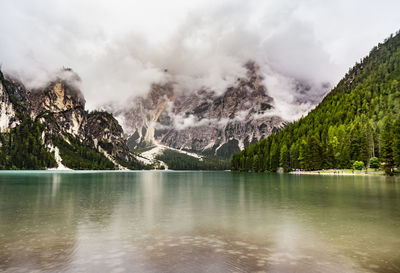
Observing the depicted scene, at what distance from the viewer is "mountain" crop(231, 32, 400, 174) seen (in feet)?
382

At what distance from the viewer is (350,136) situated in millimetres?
141500

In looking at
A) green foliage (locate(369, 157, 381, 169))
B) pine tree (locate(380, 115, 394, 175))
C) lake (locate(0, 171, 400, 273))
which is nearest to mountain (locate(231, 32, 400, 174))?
pine tree (locate(380, 115, 394, 175))

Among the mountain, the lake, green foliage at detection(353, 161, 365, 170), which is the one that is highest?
the mountain

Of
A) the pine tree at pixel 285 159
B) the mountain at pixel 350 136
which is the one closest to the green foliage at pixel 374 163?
the mountain at pixel 350 136

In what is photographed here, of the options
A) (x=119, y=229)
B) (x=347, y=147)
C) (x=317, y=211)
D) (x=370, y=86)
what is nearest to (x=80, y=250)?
(x=119, y=229)

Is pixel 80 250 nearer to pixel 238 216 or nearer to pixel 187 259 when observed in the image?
pixel 187 259

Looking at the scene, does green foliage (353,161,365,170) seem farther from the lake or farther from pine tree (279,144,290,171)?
the lake

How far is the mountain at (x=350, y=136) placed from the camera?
116375 millimetres

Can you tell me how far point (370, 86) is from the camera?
192375mm

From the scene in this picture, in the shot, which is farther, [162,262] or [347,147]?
[347,147]

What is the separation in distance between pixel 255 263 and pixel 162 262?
162 inches

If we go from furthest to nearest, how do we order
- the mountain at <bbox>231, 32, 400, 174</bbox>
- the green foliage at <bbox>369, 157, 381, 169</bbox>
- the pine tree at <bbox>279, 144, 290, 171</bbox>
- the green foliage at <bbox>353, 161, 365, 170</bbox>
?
the pine tree at <bbox>279, 144, 290, 171</bbox>, the green foliage at <bbox>353, 161, 365, 170</bbox>, the green foliage at <bbox>369, 157, 381, 169</bbox>, the mountain at <bbox>231, 32, 400, 174</bbox>

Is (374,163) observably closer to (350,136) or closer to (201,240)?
(350,136)

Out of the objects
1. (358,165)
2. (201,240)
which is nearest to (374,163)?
(358,165)
